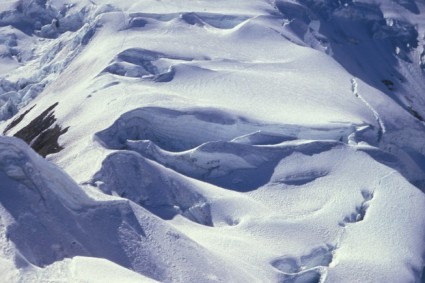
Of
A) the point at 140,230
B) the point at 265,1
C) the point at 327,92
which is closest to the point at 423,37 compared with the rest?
the point at 265,1

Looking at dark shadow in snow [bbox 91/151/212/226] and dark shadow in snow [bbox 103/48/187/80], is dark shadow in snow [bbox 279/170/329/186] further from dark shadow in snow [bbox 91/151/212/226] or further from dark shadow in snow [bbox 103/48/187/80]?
dark shadow in snow [bbox 103/48/187/80]

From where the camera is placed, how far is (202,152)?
26.9 m

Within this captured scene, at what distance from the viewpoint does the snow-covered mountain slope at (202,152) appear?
64.0 ft

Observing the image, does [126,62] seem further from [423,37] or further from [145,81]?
[423,37]

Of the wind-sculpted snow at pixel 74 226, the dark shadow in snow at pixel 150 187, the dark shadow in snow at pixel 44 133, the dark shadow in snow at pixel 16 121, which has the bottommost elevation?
the dark shadow in snow at pixel 16 121

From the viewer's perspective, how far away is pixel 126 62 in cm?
3409

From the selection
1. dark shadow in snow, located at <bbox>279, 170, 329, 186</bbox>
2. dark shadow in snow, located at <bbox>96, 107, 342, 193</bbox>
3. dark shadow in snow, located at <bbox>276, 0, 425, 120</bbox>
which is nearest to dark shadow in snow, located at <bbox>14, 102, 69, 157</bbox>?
dark shadow in snow, located at <bbox>96, 107, 342, 193</bbox>

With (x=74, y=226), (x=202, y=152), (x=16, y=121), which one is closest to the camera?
(x=74, y=226)

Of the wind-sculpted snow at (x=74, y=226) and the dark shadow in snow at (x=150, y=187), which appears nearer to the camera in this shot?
the wind-sculpted snow at (x=74, y=226)

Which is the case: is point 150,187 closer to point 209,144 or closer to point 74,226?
point 209,144

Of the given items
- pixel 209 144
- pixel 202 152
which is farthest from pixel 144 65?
pixel 202 152

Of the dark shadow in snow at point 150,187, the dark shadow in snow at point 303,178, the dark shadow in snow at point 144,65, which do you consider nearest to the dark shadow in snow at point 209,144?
the dark shadow in snow at point 303,178

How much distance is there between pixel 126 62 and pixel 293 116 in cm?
847

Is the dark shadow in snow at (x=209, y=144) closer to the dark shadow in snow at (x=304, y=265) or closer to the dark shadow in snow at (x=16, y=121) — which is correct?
the dark shadow in snow at (x=304, y=265)
